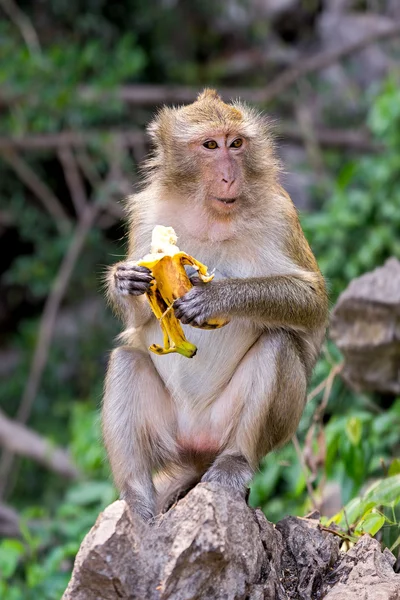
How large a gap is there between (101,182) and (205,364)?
233 inches

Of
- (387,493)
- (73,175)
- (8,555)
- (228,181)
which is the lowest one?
(8,555)

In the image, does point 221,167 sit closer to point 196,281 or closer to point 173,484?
point 196,281

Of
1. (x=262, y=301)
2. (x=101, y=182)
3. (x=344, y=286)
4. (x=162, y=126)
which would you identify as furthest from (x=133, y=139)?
(x=262, y=301)

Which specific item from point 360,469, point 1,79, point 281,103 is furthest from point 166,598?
point 281,103

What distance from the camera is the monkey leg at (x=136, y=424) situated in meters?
4.21

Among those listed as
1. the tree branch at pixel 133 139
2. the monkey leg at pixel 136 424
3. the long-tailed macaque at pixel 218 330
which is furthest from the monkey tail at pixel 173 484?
the tree branch at pixel 133 139

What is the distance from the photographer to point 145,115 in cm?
1041

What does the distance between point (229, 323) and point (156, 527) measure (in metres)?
1.20

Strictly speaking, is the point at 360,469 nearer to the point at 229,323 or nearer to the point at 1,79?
the point at 229,323

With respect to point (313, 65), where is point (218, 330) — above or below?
below

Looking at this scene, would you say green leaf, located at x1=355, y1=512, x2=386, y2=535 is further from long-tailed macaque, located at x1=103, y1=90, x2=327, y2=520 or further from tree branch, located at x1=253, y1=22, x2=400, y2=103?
A: tree branch, located at x1=253, y1=22, x2=400, y2=103

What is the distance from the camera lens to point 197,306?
399 centimetres

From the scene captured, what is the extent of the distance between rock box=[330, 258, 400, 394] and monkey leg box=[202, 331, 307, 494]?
1510 mm

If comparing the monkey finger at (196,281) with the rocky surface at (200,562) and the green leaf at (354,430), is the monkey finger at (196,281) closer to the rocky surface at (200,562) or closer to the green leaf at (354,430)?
the rocky surface at (200,562)
